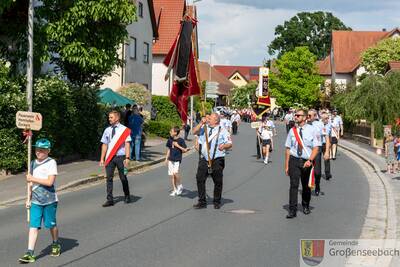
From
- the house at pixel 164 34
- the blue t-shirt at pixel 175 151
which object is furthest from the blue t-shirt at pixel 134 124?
the house at pixel 164 34

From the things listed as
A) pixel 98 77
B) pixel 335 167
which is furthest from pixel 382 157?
pixel 98 77

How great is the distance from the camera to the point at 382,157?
24719mm

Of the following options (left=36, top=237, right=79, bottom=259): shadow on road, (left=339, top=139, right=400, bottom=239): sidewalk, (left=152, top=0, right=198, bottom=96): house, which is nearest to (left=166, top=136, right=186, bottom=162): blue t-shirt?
(left=339, top=139, right=400, bottom=239): sidewalk

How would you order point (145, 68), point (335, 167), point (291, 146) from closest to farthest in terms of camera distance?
point (291, 146) < point (335, 167) < point (145, 68)

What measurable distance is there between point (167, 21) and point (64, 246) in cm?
4777

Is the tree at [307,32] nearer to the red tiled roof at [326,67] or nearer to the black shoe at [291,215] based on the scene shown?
the red tiled roof at [326,67]

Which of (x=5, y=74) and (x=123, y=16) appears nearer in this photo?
(x=5, y=74)

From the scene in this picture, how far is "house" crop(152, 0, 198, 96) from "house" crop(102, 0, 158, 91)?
8.00m

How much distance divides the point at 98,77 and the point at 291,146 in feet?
40.4

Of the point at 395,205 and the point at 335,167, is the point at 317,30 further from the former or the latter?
the point at 395,205

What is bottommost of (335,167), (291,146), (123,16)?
(335,167)

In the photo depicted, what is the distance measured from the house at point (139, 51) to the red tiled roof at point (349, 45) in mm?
49892

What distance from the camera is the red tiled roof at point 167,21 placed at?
5343 centimetres

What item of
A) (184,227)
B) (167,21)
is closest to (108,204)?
(184,227)
